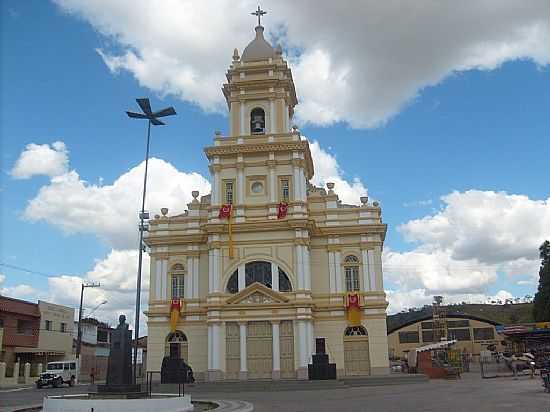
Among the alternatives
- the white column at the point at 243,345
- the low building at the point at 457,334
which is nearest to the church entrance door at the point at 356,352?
the white column at the point at 243,345

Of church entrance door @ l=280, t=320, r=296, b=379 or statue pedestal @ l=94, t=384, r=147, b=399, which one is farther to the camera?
church entrance door @ l=280, t=320, r=296, b=379

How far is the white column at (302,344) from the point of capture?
126ft

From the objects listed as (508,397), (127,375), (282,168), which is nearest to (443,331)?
(282,168)

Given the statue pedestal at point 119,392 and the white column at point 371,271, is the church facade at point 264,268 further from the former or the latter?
the statue pedestal at point 119,392

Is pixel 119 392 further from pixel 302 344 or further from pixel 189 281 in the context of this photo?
pixel 189 281

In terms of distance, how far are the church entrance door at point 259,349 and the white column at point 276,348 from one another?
31 cm

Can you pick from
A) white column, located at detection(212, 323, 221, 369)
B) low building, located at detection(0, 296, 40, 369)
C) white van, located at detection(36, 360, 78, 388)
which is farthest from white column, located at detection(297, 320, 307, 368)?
low building, located at detection(0, 296, 40, 369)

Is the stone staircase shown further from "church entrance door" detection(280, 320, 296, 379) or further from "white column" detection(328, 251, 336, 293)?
"white column" detection(328, 251, 336, 293)

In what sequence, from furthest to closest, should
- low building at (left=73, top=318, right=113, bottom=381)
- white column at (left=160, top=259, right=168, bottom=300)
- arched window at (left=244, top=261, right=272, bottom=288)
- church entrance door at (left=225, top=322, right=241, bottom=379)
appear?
low building at (left=73, top=318, right=113, bottom=381) < white column at (left=160, top=259, right=168, bottom=300) < arched window at (left=244, top=261, right=272, bottom=288) < church entrance door at (left=225, top=322, right=241, bottom=379)

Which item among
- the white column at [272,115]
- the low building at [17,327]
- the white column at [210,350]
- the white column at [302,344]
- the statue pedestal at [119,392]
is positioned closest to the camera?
the statue pedestal at [119,392]

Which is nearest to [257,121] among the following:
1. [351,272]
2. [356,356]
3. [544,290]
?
[351,272]

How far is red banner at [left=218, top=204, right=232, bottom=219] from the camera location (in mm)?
41562

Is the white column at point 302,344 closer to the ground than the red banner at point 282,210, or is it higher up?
closer to the ground

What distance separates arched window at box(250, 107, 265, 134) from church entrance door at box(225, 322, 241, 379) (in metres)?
14.6
